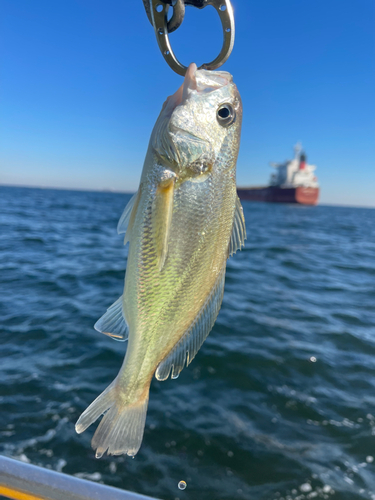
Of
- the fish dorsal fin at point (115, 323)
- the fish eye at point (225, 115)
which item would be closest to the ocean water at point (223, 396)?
the fish dorsal fin at point (115, 323)

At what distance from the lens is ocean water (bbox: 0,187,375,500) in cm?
362

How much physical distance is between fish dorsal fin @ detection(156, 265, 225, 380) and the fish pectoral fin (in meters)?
0.37

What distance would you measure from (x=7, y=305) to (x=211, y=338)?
4622 millimetres

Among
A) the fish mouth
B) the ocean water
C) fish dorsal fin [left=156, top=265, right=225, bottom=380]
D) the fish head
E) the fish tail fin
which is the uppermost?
the fish mouth

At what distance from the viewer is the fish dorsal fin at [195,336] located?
5.86 feet

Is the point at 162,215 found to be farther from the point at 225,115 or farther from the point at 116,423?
the point at 116,423

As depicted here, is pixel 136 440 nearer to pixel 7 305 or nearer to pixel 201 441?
pixel 201 441

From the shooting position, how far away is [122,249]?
1450cm

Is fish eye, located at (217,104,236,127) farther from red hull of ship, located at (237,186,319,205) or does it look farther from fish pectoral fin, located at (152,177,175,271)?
red hull of ship, located at (237,186,319,205)

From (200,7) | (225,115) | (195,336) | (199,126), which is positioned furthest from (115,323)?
(200,7)

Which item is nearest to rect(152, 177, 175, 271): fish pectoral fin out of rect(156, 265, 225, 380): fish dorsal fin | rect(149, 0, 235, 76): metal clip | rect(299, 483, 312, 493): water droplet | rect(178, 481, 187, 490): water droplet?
rect(156, 265, 225, 380): fish dorsal fin

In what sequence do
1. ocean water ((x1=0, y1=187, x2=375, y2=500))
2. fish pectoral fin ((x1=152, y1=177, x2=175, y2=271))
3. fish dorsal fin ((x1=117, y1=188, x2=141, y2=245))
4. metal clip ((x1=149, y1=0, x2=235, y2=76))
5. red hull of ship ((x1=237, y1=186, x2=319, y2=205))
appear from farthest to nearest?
1. red hull of ship ((x1=237, y1=186, x2=319, y2=205))
2. ocean water ((x1=0, y1=187, x2=375, y2=500))
3. fish dorsal fin ((x1=117, y1=188, x2=141, y2=245))
4. fish pectoral fin ((x1=152, y1=177, x2=175, y2=271))
5. metal clip ((x1=149, y1=0, x2=235, y2=76))

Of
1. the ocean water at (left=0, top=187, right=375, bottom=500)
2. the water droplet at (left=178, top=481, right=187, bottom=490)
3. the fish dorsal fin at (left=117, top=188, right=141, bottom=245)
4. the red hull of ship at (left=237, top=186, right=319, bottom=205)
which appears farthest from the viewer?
the red hull of ship at (left=237, top=186, right=319, bottom=205)

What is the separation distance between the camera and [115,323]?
183cm
